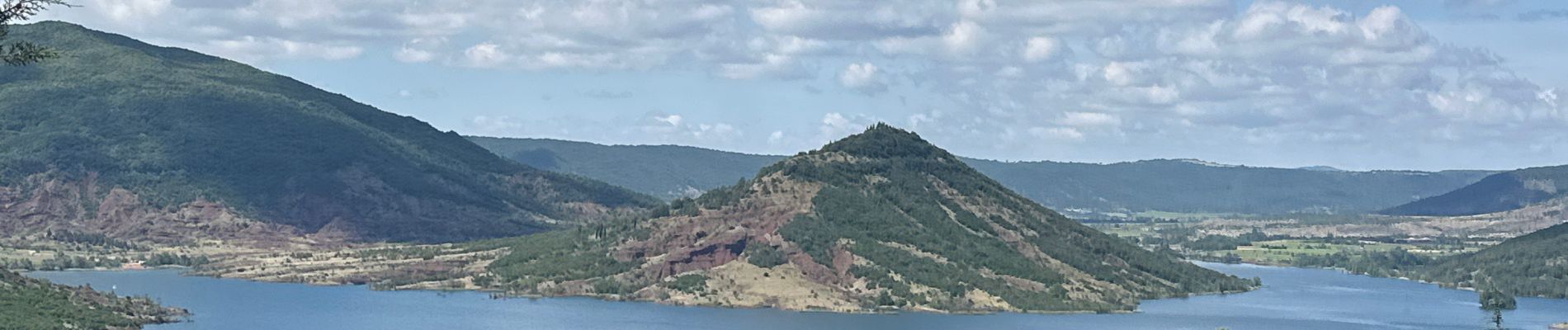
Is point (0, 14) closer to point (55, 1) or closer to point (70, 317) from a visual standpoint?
point (55, 1)

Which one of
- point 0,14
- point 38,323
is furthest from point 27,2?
point 38,323

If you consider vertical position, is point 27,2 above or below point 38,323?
above

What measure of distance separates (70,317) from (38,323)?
10647 mm

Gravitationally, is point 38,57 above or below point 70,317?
above

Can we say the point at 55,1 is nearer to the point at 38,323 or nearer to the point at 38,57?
the point at 38,57

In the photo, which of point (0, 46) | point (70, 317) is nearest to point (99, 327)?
point (70, 317)

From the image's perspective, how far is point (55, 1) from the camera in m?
92.8

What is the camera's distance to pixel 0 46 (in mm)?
96250

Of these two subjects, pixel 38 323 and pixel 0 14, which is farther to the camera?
pixel 38 323

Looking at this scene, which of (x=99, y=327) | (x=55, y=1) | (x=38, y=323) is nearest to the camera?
(x=55, y=1)

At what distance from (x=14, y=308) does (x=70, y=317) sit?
5.24m

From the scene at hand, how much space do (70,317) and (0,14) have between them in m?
109

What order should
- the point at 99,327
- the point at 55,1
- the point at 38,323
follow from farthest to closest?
1. the point at 99,327
2. the point at 38,323
3. the point at 55,1

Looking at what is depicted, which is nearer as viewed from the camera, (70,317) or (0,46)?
(0,46)
